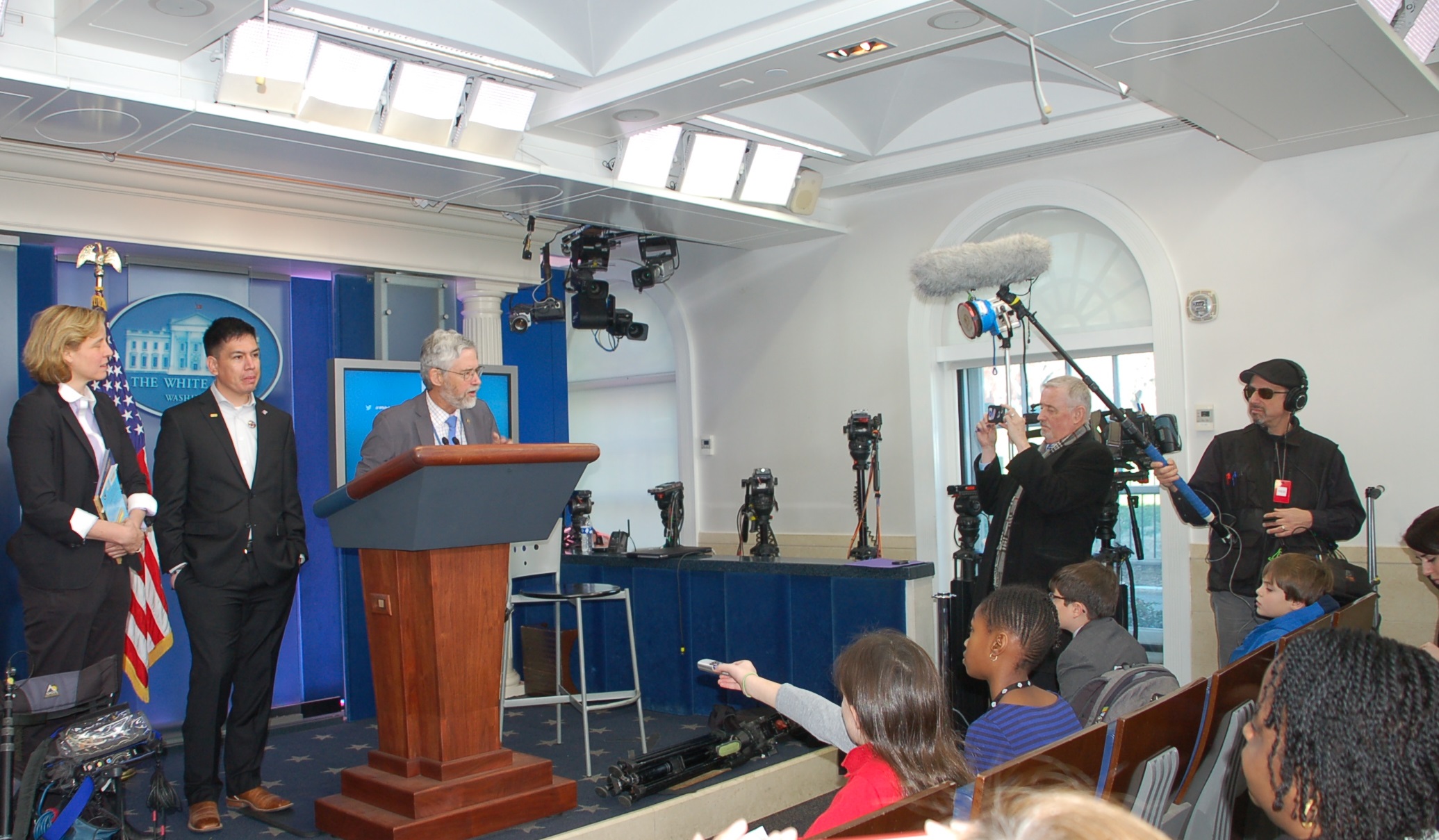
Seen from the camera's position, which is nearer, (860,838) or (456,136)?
(860,838)

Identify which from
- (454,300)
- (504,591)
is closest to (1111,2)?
(504,591)

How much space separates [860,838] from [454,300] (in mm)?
5716

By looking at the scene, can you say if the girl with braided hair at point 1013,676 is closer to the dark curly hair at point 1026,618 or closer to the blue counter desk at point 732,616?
the dark curly hair at point 1026,618

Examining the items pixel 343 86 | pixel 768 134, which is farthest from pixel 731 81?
pixel 343 86

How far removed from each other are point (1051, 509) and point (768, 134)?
2772mm

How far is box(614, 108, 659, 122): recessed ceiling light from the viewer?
4.87 meters

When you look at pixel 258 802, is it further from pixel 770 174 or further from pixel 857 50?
pixel 770 174

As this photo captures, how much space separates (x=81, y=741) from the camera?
2.91m

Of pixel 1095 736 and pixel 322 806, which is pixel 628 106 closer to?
pixel 322 806

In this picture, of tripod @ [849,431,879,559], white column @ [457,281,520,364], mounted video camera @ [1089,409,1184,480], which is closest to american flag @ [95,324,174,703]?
white column @ [457,281,520,364]

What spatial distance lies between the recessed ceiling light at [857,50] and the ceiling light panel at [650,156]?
1310mm

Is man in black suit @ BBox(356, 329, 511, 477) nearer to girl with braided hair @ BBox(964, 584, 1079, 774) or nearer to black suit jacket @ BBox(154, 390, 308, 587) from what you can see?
black suit jacket @ BBox(154, 390, 308, 587)

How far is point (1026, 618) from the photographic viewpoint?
95.3 inches

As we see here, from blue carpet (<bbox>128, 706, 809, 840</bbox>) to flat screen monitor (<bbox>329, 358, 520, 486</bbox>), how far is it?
1279 millimetres
